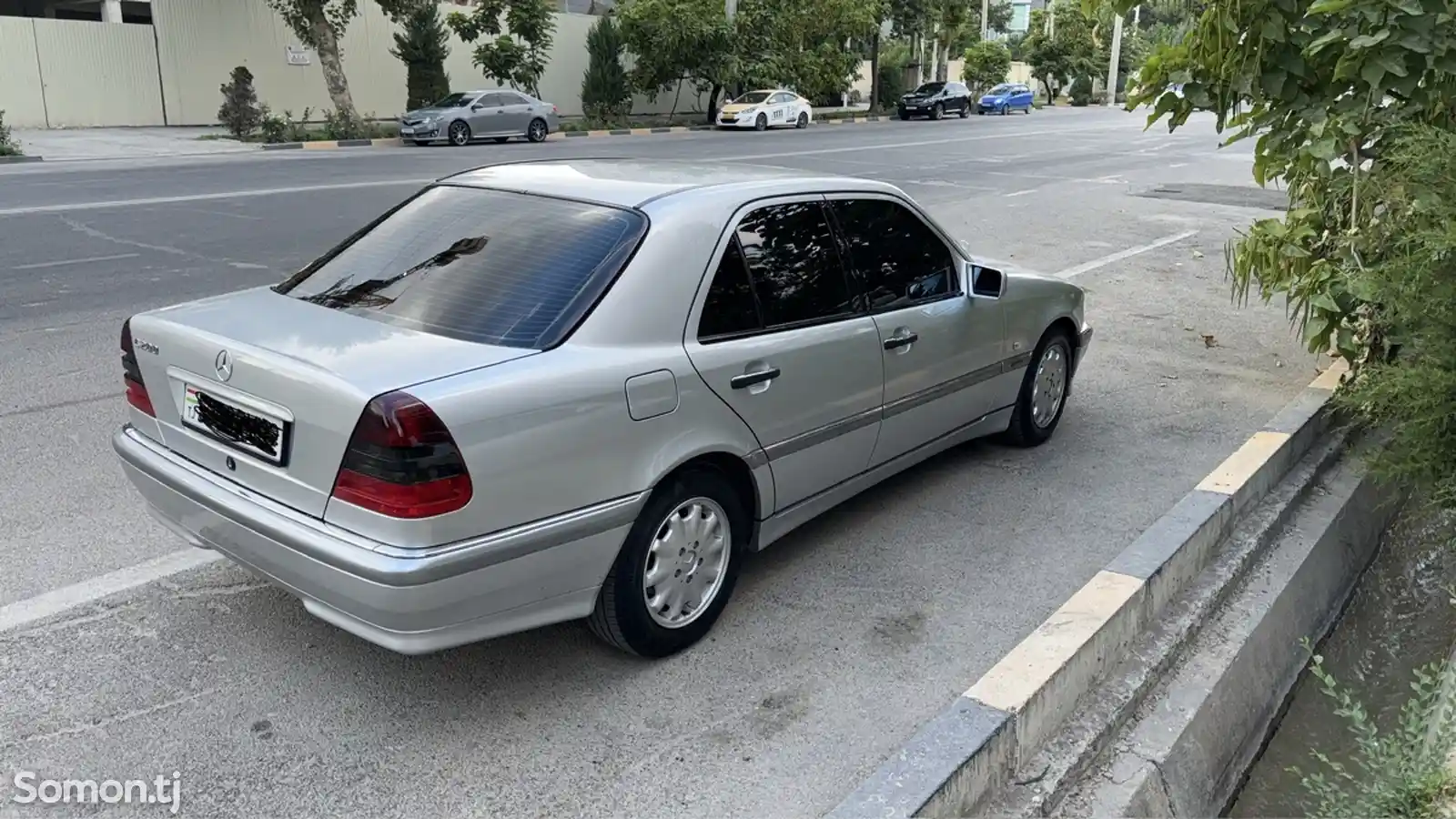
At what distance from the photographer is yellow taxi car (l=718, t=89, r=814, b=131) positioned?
122 feet

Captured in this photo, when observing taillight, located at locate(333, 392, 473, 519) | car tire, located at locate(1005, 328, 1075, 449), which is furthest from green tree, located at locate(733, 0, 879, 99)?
taillight, located at locate(333, 392, 473, 519)

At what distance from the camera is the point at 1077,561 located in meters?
4.82

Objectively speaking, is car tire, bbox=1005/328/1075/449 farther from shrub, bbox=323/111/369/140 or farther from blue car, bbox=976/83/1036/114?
blue car, bbox=976/83/1036/114

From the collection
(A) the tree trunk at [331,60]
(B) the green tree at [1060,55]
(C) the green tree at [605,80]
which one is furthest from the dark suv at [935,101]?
(A) the tree trunk at [331,60]

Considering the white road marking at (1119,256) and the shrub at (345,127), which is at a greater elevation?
the shrub at (345,127)

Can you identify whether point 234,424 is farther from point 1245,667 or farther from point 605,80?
point 605,80

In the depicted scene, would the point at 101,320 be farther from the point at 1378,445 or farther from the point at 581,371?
the point at 1378,445

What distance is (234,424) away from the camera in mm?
3479

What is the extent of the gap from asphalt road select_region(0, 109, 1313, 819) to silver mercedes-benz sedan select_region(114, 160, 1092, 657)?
13.3 inches

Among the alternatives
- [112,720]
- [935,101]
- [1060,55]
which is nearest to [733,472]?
[112,720]

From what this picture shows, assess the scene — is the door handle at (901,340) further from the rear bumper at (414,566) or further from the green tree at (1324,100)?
the green tree at (1324,100)

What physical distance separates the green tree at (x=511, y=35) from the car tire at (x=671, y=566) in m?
32.6

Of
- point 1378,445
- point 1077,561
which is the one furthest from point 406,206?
point 1378,445

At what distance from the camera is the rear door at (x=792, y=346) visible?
3961 mm
